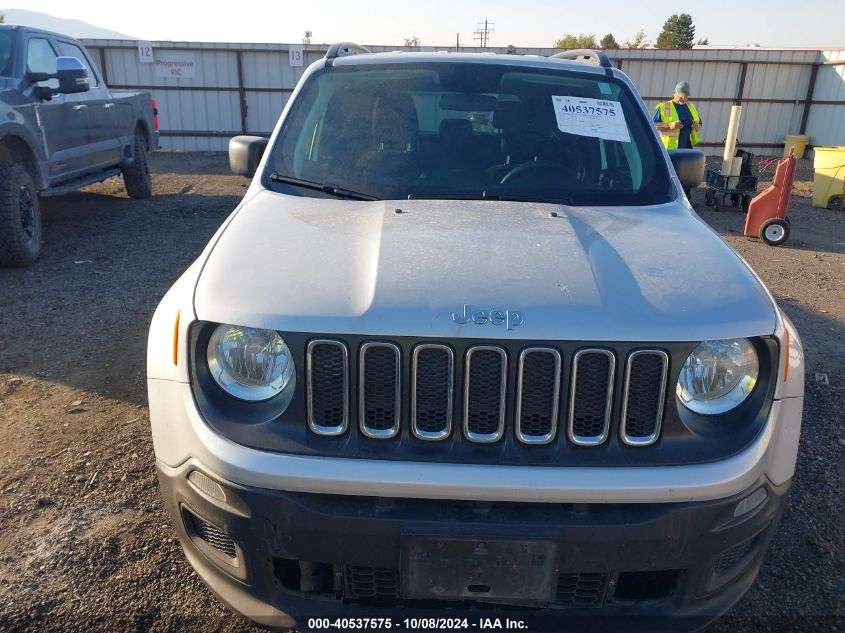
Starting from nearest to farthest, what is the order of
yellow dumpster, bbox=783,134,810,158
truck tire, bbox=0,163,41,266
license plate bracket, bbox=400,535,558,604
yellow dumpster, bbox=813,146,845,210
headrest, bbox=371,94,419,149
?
license plate bracket, bbox=400,535,558,604 < headrest, bbox=371,94,419,149 < truck tire, bbox=0,163,41,266 < yellow dumpster, bbox=813,146,845,210 < yellow dumpster, bbox=783,134,810,158

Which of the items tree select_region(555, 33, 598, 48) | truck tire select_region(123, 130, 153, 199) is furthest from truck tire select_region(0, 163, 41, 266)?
tree select_region(555, 33, 598, 48)

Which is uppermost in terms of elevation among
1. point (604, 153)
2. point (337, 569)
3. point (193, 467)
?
point (604, 153)

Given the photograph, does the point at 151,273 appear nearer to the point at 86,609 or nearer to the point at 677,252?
the point at 86,609

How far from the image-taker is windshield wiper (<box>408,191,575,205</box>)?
9.02 feet

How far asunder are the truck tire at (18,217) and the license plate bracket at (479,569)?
225 inches

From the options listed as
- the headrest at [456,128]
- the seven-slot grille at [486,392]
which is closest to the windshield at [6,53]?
the headrest at [456,128]

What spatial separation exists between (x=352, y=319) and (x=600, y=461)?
0.76 meters

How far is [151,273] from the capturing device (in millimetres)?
6484

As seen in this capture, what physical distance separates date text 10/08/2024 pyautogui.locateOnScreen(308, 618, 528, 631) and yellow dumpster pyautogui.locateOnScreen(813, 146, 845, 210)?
11523 mm

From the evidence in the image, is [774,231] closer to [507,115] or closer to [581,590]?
[507,115]

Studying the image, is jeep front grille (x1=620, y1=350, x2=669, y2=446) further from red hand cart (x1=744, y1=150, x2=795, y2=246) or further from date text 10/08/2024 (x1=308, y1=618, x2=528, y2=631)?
red hand cart (x1=744, y1=150, x2=795, y2=246)

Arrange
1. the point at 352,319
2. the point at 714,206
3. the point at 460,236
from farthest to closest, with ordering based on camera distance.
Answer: the point at 714,206 → the point at 460,236 → the point at 352,319

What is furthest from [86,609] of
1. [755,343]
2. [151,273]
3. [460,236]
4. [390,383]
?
[151,273]

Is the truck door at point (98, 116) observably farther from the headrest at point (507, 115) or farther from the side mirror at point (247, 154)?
the headrest at point (507, 115)
